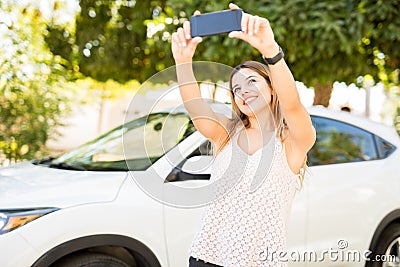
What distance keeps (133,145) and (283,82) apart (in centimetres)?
209

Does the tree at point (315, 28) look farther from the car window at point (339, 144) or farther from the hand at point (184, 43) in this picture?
the hand at point (184, 43)

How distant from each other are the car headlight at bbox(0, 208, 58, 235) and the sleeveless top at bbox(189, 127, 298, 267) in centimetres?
126

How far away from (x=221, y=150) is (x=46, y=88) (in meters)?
5.30

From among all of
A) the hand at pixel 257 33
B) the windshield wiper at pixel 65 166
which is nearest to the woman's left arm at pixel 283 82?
A: the hand at pixel 257 33

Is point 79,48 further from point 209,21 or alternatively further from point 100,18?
point 209,21

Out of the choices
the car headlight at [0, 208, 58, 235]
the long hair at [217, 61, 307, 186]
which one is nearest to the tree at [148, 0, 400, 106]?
the car headlight at [0, 208, 58, 235]

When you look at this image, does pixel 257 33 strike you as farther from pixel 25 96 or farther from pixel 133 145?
pixel 25 96

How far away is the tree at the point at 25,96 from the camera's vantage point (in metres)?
6.67

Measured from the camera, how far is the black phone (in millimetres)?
1589

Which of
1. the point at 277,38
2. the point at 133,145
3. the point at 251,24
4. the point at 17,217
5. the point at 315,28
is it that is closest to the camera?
the point at 251,24

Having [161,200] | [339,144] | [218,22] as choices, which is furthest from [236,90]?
[339,144]

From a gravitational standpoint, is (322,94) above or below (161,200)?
above

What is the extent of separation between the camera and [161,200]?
9.66 ft

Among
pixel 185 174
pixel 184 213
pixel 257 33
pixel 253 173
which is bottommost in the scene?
pixel 184 213
